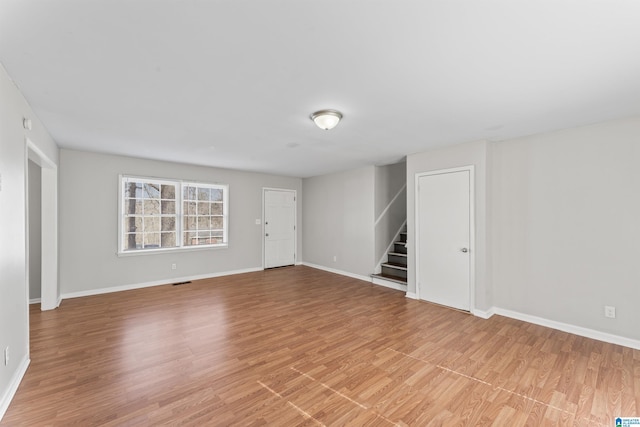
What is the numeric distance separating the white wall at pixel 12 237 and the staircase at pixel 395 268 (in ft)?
15.6

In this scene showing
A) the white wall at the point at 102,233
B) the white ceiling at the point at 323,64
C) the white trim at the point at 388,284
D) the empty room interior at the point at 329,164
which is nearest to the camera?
the white ceiling at the point at 323,64

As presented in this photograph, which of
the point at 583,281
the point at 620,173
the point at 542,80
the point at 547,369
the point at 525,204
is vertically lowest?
the point at 547,369

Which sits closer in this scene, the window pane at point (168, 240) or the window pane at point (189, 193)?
the window pane at point (168, 240)

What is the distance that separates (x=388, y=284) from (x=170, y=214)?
14.5 feet

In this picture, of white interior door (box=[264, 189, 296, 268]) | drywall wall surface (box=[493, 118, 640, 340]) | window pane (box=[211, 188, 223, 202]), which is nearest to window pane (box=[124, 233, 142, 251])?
window pane (box=[211, 188, 223, 202])

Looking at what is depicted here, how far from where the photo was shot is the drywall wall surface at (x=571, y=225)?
2857mm

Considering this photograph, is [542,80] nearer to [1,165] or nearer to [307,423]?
[307,423]

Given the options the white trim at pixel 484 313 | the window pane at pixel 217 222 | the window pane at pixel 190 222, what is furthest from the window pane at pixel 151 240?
the white trim at pixel 484 313

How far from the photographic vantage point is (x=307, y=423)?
177cm

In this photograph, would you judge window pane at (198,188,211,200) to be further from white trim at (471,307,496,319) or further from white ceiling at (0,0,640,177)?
white trim at (471,307,496,319)

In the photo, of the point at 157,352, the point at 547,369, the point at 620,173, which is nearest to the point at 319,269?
the point at 157,352

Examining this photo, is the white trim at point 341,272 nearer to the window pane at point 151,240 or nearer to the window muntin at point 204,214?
the window muntin at point 204,214

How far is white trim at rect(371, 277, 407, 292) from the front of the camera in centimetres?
493

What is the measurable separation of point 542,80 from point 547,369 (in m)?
2.44
